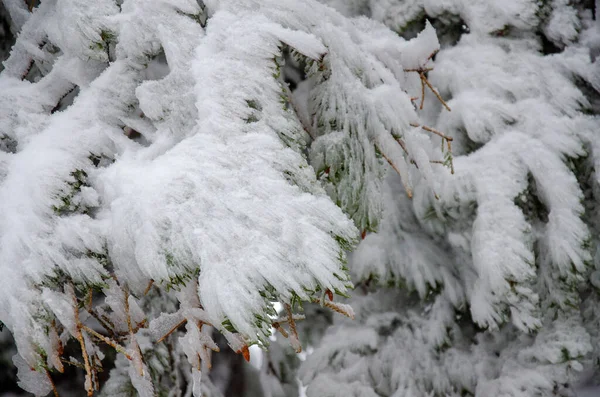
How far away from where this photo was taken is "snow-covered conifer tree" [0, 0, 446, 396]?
0.69 metres

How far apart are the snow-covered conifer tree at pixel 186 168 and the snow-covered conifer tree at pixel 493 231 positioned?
14.8 inches

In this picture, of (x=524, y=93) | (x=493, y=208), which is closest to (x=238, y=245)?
(x=493, y=208)

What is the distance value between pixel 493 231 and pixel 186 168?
0.92 metres

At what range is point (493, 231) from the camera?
4.09 ft

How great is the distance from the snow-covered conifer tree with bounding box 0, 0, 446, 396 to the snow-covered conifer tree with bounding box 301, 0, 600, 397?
38cm

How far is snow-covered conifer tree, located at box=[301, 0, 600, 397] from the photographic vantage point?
4.17 ft

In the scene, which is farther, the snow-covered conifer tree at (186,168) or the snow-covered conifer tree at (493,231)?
the snow-covered conifer tree at (493,231)

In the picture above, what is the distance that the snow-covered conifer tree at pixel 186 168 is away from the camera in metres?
0.69

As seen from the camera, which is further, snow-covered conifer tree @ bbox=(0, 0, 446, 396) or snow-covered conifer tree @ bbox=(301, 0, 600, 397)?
snow-covered conifer tree @ bbox=(301, 0, 600, 397)

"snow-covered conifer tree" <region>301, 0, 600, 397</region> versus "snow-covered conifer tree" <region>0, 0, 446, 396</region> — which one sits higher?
"snow-covered conifer tree" <region>0, 0, 446, 396</region>

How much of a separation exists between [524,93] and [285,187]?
105 centimetres

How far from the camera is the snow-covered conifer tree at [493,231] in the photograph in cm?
127

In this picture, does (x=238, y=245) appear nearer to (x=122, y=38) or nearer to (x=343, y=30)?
(x=122, y=38)

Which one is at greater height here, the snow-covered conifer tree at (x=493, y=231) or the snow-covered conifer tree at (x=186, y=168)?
the snow-covered conifer tree at (x=186, y=168)
